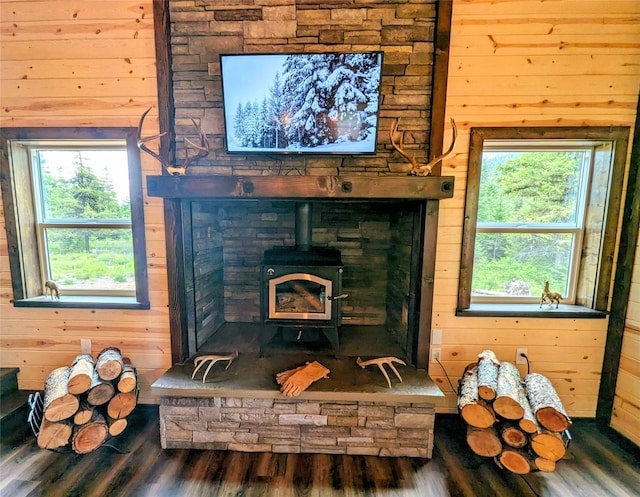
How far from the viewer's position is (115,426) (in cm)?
179

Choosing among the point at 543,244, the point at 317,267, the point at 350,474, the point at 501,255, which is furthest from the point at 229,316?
the point at 543,244

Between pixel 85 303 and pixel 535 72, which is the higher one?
pixel 535 72

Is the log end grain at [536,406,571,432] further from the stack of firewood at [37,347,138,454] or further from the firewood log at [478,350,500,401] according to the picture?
the stack of firewood at [37,347,138,454]

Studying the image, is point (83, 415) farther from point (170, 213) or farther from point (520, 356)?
point (520, 356)

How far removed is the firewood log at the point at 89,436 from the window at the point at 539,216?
243 centimetres

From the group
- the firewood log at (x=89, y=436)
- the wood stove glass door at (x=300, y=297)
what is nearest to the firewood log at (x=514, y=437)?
the wood stove glass door at (x=300, y=297)

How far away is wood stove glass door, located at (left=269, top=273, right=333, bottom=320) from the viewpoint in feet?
6.39

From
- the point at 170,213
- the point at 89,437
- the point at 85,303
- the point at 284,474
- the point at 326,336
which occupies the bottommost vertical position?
the point at 284,474

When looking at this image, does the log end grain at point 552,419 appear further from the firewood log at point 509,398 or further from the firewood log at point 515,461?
the firewood log at point 515,461

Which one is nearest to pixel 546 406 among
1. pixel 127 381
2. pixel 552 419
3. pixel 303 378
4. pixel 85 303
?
pixel 552 419

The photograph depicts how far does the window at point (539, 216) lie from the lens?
1.94m

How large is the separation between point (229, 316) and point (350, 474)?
1.58m

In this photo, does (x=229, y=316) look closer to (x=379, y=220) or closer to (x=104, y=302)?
(x=104, y=302)

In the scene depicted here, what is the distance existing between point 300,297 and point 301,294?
0.07 feet
